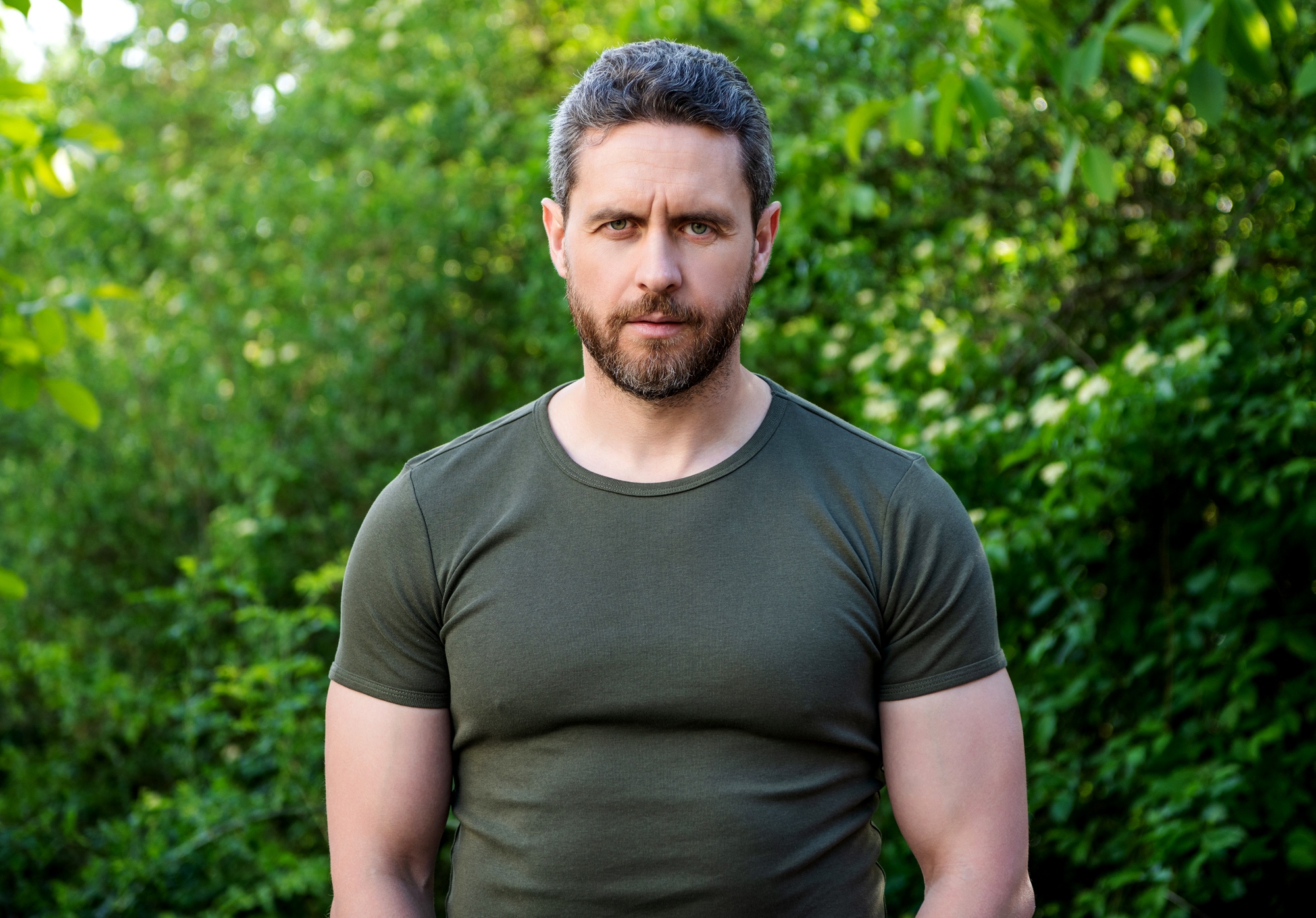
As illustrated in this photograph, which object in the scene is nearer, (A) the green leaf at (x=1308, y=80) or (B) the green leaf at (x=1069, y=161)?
(A) the green leaf at (x=1308, y=80)

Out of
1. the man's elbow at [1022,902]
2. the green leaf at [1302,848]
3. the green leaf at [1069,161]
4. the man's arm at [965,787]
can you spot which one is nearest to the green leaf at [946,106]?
the green leaf at [1069,161]

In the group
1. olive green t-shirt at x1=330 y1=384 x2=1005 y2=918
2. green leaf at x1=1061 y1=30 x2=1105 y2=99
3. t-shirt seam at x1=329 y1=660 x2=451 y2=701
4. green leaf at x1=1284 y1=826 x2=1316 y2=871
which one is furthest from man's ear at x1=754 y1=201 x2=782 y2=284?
green leaf at x1=1284 y1=826 x2=1316 y2=871

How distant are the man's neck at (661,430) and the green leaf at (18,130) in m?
1.38

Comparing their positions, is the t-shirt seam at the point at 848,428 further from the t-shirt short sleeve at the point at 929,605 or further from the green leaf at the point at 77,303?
the green leaf at the point at 77,303

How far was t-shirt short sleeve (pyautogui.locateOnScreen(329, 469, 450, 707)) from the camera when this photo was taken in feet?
6.14

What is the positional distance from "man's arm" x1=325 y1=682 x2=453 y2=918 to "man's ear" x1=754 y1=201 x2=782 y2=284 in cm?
88

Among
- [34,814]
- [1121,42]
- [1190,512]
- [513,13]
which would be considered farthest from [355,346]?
[1121,42]

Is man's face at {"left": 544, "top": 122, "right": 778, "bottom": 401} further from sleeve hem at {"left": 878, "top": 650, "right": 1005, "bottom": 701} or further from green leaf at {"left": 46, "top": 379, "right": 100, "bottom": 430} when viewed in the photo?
green leaf at {"left": 46, "top": 379, "right": 100, "bottom": 430}

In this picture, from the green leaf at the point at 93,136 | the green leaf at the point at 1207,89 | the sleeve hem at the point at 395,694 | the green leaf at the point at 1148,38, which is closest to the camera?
the sleeve hem at the point at 395,694

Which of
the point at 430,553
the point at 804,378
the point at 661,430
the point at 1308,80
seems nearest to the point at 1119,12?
the point at 1308,80

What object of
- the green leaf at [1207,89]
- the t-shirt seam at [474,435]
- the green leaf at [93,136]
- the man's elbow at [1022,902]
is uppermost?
the green leaf at [1207,89]

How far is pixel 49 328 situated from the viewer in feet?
8.38

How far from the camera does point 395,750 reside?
1869 millimetres

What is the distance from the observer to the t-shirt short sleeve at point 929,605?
1785mm
